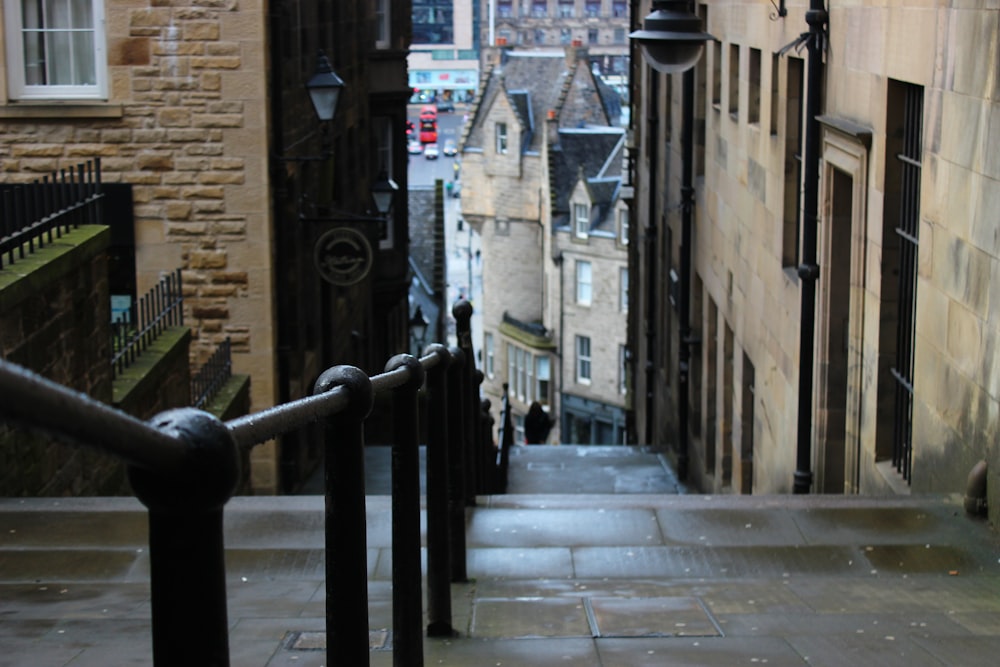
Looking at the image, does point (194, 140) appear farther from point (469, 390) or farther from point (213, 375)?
point (469, 390)

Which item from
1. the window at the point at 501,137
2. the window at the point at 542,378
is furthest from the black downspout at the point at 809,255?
the window at the point at 501,137

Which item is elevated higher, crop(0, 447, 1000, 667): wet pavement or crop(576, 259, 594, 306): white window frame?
crop(0, 447, 1000, 667): wet pavement

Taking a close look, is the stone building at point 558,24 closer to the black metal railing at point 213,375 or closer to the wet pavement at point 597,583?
the black metal railing at point 213,375

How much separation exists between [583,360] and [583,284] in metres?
2.79

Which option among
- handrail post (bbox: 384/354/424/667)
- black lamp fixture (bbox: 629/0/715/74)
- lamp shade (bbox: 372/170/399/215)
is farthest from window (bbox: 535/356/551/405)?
handrail post (bbox: 384/354/424/667)

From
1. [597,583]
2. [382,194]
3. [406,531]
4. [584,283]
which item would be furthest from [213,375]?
[584,283]

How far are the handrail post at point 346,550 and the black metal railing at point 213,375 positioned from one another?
31.4ft

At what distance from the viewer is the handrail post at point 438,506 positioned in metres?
5.09

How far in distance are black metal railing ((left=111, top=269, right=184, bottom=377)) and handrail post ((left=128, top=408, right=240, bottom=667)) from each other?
321 inches

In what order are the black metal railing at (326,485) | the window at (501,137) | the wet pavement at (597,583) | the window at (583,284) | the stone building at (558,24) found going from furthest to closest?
the stone building at (558,24), the window at (501,137), the window at (583,284), the wet pavement at (597,583), the black metal railing at (326,485)

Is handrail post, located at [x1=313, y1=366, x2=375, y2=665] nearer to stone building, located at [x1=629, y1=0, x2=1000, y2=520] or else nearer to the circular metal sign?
stone building, located at [x1=629, y1=0, x2=1000, y2=520]

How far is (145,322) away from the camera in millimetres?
11812

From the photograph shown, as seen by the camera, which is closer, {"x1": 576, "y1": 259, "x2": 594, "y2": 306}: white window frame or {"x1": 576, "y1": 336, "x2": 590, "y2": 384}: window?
{"x1": 576, "y1": 259, "x2": 594, "y2": 306}: white window frame

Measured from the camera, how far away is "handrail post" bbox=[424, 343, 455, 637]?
5.09 meters
